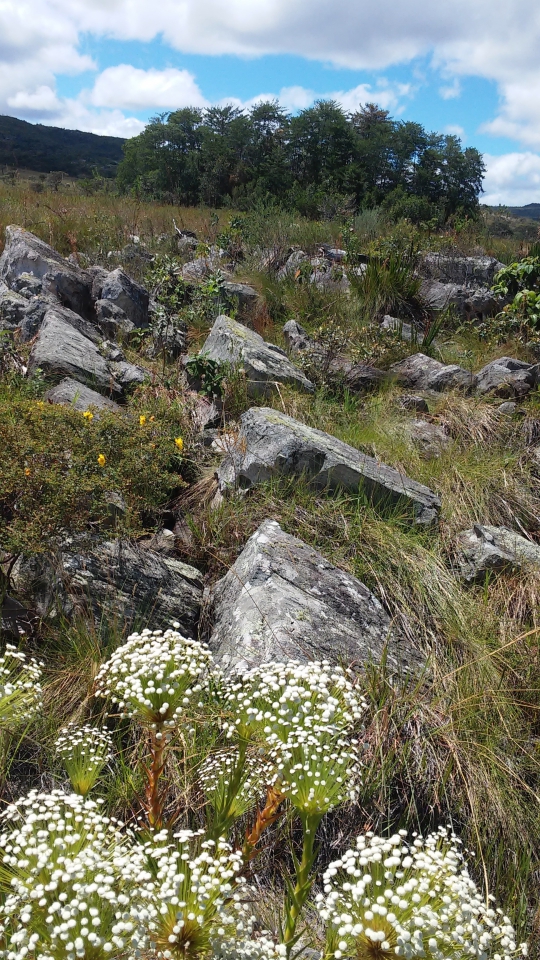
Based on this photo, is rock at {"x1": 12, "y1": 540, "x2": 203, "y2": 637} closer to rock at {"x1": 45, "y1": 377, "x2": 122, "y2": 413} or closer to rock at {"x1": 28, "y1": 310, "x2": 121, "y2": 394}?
rock at {"x1": 45, "y1": 377, "x2": 122, "y2": 413}

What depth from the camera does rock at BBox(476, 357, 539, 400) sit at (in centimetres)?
625

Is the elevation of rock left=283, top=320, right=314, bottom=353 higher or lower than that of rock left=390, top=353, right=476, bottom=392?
higher

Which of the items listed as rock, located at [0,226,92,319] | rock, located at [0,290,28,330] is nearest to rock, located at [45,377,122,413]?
rock, located at [0,290,28,330]

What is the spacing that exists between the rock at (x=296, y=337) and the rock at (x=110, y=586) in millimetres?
3888

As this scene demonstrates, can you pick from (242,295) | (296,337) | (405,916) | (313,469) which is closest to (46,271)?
(242,295)

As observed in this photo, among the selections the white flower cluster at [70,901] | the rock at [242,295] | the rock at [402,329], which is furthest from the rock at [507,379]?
the white flower cluster at [70,901]

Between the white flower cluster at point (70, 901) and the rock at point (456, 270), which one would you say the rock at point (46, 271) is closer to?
the rock at point (456, 270)

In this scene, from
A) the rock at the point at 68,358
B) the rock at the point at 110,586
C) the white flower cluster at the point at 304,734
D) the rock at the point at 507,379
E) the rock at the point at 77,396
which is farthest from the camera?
the rock at the point at 507,379

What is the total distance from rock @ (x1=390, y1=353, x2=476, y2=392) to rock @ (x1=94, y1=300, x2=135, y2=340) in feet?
8.99

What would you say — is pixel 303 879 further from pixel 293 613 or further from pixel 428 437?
pixel 428 437

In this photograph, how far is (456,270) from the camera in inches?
396

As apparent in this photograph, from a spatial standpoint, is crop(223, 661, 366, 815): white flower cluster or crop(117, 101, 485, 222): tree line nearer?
crop(223, 661, 366, 815): white flower cluster

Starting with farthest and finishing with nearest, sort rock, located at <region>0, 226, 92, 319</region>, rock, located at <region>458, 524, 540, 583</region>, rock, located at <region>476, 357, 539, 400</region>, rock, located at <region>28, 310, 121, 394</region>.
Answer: rock, located at <region>0, 226, 92, 319</region> < rock, located at <region>476, 357, 539, 400</region> < rock, located at <region>28, 310, 121, 394</region> < rock, located at <region>458, 524, 540, 583</region>

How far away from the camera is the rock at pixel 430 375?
6402 mm
